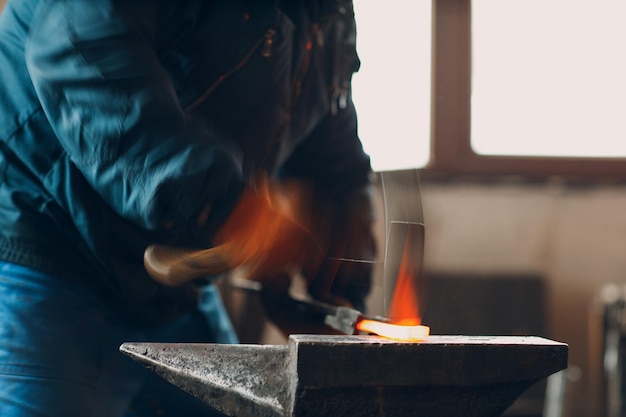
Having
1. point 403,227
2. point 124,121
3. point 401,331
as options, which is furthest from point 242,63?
point 401,331

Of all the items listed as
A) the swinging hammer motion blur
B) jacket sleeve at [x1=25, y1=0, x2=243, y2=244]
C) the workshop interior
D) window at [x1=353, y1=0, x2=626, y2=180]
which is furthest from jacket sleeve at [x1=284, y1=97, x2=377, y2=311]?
window at [x1=353, y1=0, x2=626, y2=180]

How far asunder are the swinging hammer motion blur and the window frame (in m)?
1.49

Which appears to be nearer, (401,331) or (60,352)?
(401,331)

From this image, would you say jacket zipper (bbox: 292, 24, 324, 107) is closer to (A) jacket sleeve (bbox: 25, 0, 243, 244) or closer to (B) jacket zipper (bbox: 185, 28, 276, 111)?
(B) jacket zipper (bbox: 185, 28, 276, 111)

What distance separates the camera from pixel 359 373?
756mm

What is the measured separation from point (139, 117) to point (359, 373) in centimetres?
45

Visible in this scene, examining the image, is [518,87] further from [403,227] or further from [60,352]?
[60,352]

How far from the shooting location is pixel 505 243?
2.83m

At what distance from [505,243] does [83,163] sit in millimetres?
2165

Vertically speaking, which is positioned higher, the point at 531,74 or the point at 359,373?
the point at 531,74

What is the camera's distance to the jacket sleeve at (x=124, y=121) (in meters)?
0.91

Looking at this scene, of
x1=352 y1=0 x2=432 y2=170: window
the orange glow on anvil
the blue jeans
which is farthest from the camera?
x1=352 y1=0 x2=432 y2=170: window

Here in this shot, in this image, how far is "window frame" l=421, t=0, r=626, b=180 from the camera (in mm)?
2836

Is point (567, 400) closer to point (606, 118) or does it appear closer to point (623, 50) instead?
point (606, 118)
